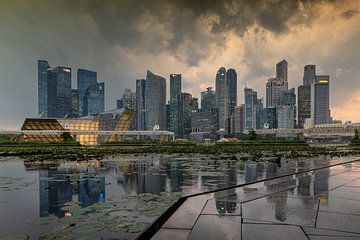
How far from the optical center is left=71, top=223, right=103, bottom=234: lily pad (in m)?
6.20

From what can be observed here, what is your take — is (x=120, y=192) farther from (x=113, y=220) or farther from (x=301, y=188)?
(x=301, y=188)

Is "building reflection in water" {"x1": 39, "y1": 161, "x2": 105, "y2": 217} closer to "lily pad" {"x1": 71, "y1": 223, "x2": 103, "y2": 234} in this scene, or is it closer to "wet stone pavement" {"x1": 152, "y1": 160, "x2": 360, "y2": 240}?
"lily pad" {"x1": 71, "y1": 223, "x2": 103, "y2": 234}

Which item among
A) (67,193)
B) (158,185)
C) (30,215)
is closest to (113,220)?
(30,215)

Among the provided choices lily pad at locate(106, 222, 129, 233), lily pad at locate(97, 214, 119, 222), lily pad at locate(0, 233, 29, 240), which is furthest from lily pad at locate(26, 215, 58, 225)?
lily pad at locate(106, 222, 129, 233)

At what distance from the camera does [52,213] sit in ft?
25.6

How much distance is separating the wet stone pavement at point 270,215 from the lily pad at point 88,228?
64.5 inches

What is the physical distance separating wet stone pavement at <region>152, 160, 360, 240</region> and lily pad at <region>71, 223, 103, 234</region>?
164cm

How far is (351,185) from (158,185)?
8629mm

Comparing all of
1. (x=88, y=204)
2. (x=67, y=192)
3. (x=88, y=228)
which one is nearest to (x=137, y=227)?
(x=88, y=228)

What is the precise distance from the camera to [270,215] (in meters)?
6.95

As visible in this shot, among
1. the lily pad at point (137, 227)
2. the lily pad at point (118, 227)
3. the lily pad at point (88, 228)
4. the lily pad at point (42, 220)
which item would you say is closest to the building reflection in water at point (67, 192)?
the lily pad at point (42, 220)

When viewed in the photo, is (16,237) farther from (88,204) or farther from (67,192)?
(67,192)

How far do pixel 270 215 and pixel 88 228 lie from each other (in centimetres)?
471

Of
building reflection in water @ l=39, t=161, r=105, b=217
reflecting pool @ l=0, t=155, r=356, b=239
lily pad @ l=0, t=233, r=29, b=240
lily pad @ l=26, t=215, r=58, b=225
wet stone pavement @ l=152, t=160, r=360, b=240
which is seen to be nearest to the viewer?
wet stone pavement @ l=152, t=160, r=360, b=240
